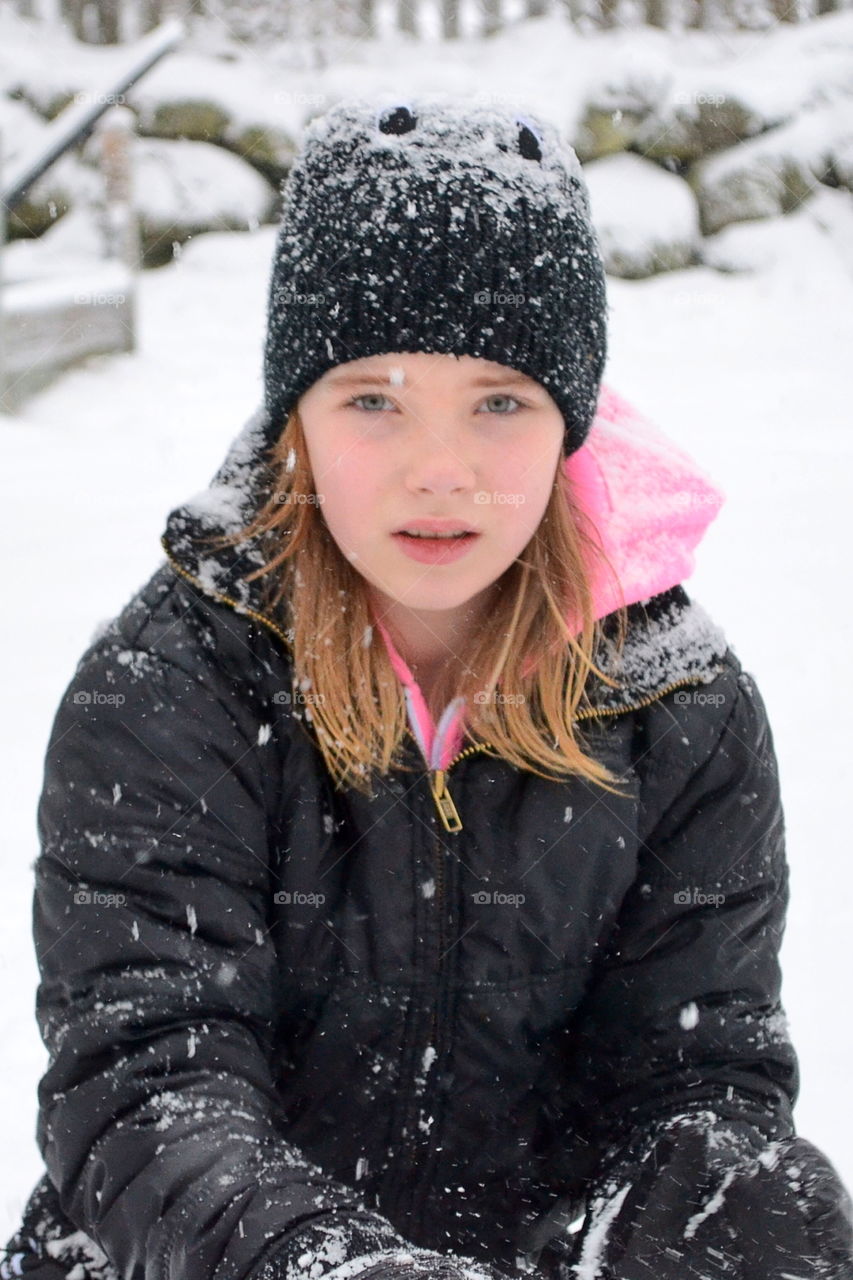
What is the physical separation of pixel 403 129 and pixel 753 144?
373 inches

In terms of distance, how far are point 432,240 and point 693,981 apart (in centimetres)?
93

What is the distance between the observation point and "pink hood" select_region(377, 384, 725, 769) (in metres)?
1.54

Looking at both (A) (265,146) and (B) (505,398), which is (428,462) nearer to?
(B) (505,398)

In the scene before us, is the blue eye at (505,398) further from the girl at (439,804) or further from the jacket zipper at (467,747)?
the jacket zipper at (467,747)

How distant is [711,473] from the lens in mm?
5285

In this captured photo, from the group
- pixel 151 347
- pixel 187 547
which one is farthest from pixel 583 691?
pixel 151 347

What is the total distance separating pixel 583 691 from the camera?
1.53 m

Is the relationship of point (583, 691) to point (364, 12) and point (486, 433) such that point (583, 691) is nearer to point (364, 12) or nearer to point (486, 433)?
point (486, 433)

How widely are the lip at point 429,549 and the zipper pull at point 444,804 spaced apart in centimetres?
25

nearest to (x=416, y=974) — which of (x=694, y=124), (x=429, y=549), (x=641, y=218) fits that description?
(x=429, y=549)

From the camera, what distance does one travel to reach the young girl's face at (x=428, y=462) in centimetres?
138

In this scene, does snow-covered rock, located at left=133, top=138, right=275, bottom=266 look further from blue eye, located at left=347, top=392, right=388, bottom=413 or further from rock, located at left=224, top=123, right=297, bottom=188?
blue eye, located at left=347, top=392, right=388, bottom=413

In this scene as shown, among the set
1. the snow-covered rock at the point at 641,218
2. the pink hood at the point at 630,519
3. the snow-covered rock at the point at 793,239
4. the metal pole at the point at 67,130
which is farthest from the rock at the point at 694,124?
the pink hood at the point at 630,519

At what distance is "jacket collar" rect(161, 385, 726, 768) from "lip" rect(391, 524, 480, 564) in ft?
0.57
